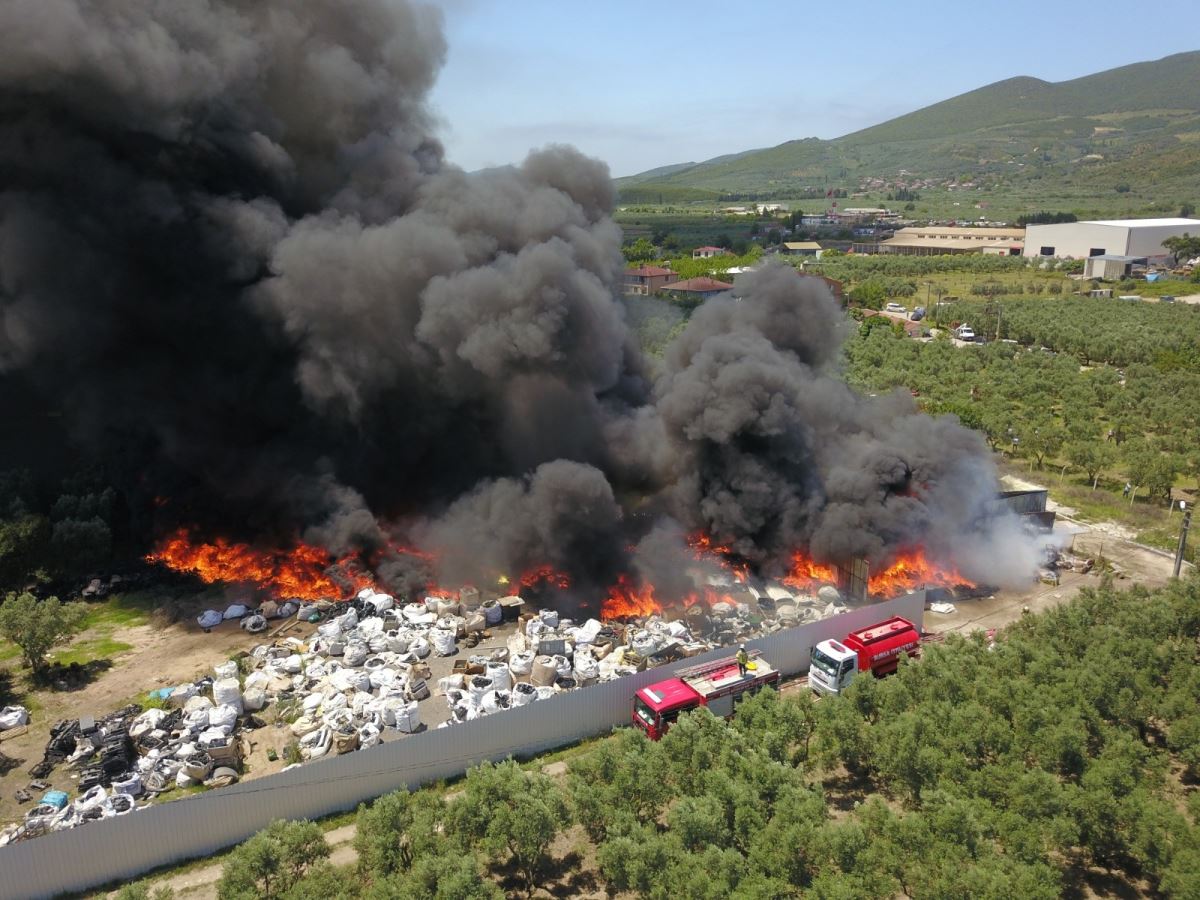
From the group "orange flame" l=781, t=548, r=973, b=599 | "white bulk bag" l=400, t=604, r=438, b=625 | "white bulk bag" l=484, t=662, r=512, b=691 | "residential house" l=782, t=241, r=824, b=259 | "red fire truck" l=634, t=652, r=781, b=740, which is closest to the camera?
"red fire truck" l=634, t=652, r=781, b=740

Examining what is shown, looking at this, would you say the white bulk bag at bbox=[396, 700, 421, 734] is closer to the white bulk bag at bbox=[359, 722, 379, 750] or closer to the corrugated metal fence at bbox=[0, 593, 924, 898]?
the white bulk bag at bbox=[359, 722, 379, 750]

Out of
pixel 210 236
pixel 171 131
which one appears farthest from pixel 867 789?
pixel 171 131

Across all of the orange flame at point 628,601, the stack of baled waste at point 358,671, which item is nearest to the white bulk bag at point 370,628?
the stack of baled waste at point 358,671

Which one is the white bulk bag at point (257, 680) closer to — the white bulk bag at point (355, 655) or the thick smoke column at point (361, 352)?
the white bulk bag at point (355, 655)

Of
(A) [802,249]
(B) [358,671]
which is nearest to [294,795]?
(B) [358,671]

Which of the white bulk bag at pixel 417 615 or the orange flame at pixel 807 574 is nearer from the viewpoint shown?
the white bulk bag at pixel 417 615

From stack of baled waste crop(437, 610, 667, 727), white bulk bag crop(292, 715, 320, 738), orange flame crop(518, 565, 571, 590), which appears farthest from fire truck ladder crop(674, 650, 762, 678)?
white bulk bag crop(292, 715, 320, 738)

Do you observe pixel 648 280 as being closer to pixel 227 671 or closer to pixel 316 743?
pixel 227 671
